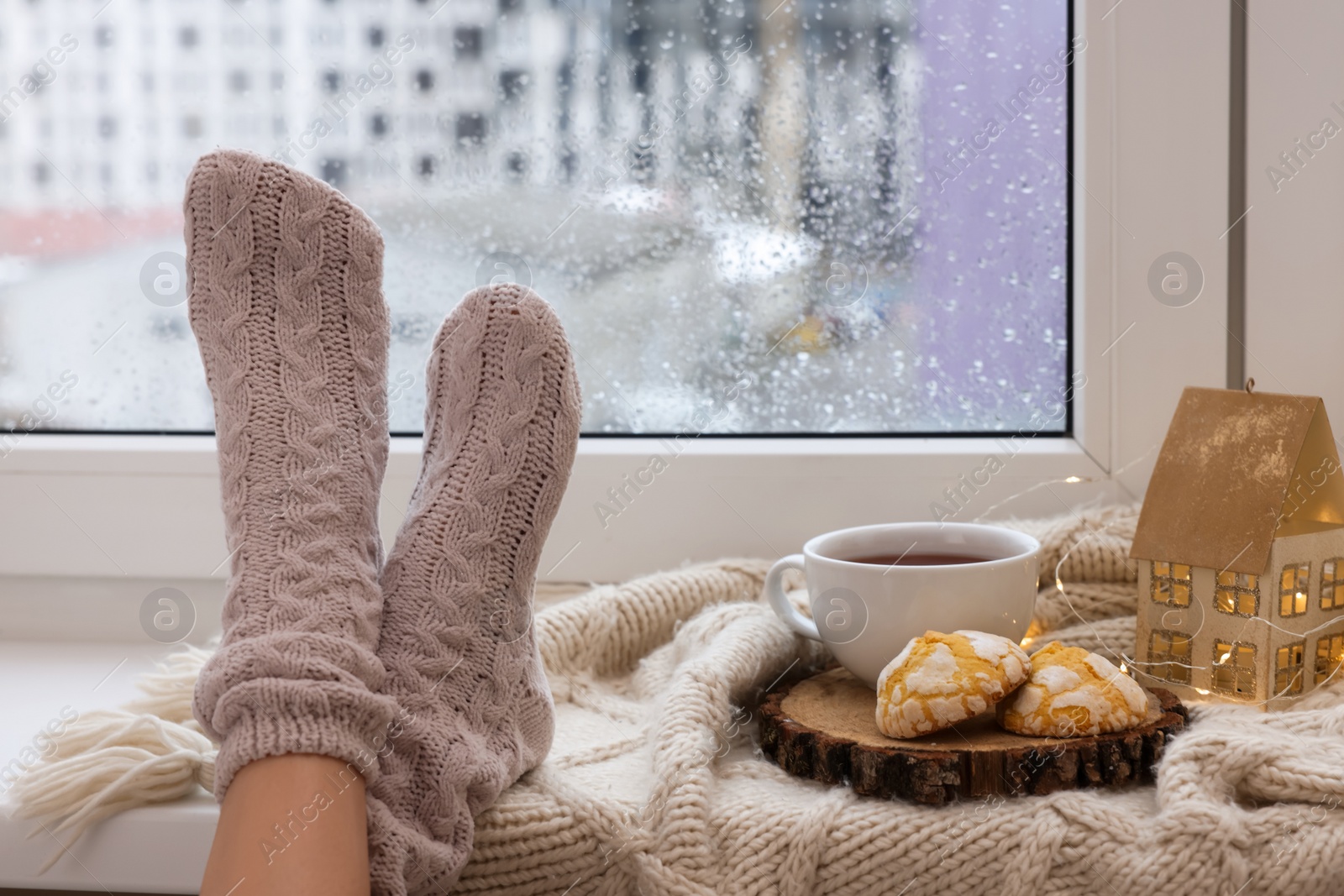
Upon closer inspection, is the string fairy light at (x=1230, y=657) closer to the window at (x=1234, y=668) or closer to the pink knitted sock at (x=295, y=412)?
the window at (x=1234, y=668)


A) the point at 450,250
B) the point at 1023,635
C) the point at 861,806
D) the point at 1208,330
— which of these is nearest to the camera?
the point at 861,806

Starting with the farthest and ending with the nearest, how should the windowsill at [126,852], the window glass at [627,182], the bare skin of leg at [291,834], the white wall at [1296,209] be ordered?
the window glass at [627,182] → the white wall at [1296,209] → the windowsill at [126,852] → the bare skin of leg at [291,834]

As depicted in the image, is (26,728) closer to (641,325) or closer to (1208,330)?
(641,325)

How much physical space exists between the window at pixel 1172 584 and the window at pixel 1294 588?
5 centimetres

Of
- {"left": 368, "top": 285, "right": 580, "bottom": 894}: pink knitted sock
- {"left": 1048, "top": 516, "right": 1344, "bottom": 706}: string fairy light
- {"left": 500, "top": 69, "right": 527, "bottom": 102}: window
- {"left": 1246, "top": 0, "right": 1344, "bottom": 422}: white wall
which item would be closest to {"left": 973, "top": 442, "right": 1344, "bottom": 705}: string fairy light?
{"left": 1048, "top": 516, "right": 1344, "bottom": 706}: string fairy light

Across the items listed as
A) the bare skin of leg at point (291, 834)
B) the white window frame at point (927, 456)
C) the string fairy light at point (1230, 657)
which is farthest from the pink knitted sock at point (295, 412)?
the string fairy light at point (1230, 657)

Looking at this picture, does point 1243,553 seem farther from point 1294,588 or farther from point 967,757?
point 967,757

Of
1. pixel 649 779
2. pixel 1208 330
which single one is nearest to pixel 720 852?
A: pixel 649 779

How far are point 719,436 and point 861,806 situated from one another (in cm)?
47

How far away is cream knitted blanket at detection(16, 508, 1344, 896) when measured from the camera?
1.63 ft

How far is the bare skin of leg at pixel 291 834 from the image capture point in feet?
1.52

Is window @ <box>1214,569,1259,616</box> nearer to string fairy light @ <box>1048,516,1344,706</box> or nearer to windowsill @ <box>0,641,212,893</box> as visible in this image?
string fairy light @ <box>1048,516,1344,706</box>

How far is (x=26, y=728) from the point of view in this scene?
71cm

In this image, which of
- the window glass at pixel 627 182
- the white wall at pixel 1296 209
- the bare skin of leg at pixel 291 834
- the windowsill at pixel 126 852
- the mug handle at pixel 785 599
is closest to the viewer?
the bare skin of leg at pixel 291 834
